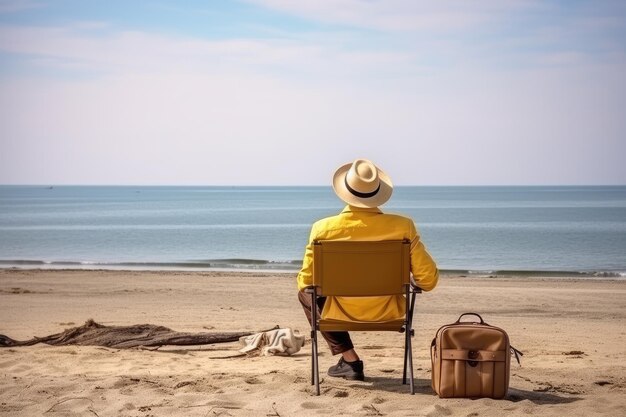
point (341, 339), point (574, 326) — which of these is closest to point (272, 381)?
point (341, 339)

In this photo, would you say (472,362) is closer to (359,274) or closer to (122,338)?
(359,274)

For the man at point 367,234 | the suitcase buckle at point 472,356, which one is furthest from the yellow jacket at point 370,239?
the suitcase buckle at point 472,356

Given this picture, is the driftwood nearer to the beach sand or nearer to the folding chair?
the beach sand

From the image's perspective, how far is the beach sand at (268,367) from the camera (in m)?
5.03

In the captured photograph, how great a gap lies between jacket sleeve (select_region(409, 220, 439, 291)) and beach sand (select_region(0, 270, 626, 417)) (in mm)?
702

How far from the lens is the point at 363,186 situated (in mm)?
5551

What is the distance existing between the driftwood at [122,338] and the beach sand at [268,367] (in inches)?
8.6

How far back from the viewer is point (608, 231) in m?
43.5

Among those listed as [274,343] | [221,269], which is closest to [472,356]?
[274,343]

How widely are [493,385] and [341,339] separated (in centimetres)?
116

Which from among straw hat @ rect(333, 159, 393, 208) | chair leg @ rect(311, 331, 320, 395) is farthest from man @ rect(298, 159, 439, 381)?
chair leg @ rect(311, 331, 320, 395)

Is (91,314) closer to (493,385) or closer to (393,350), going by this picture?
(393,350)

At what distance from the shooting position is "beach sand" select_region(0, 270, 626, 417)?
5027mm

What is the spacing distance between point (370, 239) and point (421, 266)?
0.38m
